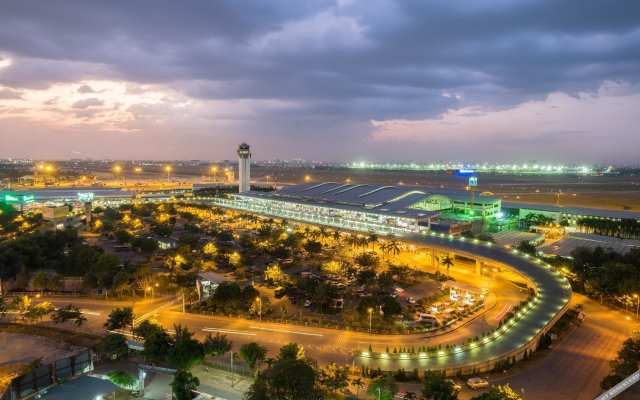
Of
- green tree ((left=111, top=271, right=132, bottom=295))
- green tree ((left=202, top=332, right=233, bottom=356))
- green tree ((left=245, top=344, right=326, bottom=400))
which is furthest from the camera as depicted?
green tree ((left=111, top=271, right=132, bottom=295))

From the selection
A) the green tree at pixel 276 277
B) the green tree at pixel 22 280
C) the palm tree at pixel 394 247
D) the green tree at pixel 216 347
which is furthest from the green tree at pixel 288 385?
Answer: the green tree at pixel 22 280

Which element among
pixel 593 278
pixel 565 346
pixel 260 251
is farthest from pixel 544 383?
pixel 260 251

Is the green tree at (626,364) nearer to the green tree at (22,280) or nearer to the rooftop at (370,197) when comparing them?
the rooftop at (370,197)

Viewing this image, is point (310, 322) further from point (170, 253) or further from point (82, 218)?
point (82, 218)

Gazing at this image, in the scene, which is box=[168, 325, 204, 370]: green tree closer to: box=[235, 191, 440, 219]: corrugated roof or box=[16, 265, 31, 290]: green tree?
box=[16, 265, 31, 290]: green tree

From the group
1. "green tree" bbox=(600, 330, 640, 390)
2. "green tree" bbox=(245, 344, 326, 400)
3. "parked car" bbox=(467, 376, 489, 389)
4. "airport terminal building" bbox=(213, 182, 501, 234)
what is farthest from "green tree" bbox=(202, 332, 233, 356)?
"airport terminal building" bbox=(213, 182, 501, 234)

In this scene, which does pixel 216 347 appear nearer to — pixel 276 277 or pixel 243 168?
pixel 276 277
